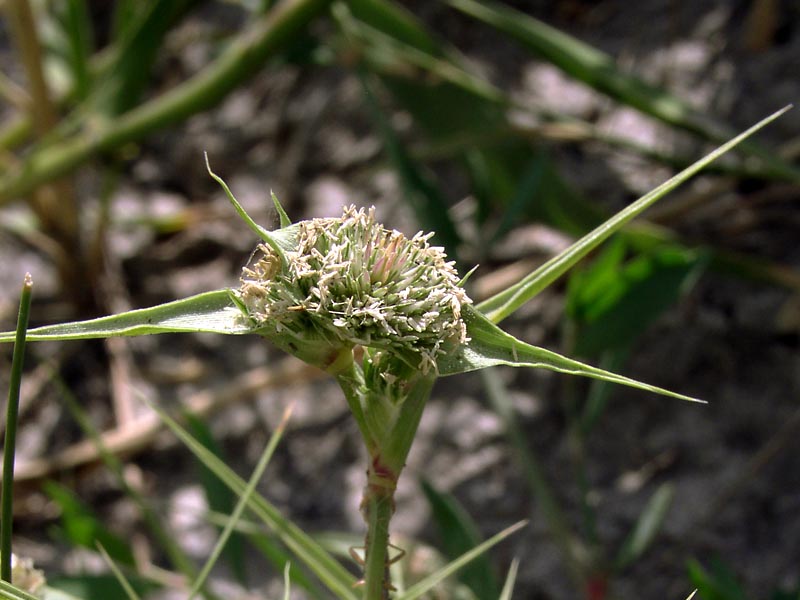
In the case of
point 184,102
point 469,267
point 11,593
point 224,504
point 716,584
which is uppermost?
point 184,102

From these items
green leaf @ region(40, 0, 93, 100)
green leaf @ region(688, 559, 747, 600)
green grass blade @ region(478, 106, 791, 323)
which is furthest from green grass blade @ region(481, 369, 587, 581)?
green leaf @ region(40, 0, 93, 100)

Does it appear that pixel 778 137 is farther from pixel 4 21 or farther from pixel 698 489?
pixel 4 21

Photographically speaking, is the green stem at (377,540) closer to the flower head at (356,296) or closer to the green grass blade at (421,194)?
the flower head at (356,296)

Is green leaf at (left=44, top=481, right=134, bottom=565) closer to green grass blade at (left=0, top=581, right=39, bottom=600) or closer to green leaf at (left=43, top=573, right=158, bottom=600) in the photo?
green leaf at (left=43, top=573, right=158, bottom=600)

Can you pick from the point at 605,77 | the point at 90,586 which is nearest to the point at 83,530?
the point at 90,586

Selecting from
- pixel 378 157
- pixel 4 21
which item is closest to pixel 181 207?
pixel 378 157

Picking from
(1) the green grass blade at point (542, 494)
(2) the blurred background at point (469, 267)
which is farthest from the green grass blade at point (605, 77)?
(1) the green grass blade at point (542, 494)

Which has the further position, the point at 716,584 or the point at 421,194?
the point at 421,194

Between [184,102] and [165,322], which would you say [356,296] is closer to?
[165,322]
